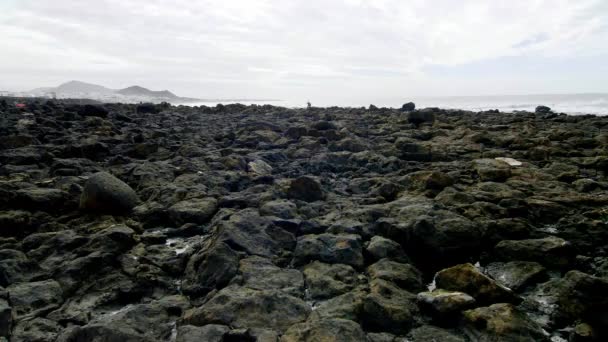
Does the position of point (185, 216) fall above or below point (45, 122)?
below

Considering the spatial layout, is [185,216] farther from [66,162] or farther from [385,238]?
[66,162]

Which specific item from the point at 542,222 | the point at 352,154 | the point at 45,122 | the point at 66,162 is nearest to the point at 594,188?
the point at 542,222

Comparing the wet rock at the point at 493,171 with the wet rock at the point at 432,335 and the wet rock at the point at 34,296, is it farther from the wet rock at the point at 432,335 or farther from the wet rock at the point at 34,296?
the wet rock at the point at 34,296

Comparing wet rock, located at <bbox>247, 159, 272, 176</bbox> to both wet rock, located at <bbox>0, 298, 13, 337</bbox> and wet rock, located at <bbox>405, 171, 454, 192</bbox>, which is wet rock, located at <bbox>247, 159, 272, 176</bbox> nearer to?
wet rock, located at <bbox>405, 171, 454, 192</bbox>

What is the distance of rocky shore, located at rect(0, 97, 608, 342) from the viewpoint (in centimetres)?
338

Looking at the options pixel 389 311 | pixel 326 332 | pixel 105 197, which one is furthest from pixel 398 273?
pixel 105 197

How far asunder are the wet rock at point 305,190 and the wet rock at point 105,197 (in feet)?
8.75

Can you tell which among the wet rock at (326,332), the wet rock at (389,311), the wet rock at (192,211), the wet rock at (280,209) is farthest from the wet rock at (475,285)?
the wet rock at (192,211)

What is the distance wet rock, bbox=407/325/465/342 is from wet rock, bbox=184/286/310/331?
98 centimetres

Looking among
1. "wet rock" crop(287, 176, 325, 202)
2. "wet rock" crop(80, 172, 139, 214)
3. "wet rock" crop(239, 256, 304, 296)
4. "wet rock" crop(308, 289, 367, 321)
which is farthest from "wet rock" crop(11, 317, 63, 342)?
"wet rock" crop(287, 176, 325, 202)

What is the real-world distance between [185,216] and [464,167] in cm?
582

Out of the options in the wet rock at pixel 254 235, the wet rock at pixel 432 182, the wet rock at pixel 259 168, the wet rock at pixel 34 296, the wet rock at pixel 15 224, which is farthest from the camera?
the wet rock at pixel 259 168

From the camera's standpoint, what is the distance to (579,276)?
11.4 ft

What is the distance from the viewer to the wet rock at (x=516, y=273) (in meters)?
4.00
